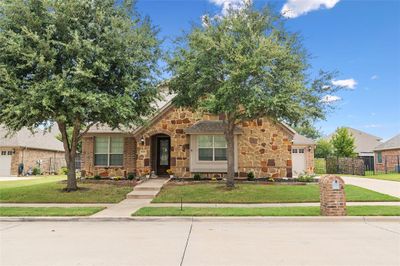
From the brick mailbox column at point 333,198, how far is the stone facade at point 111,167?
12.8 meters

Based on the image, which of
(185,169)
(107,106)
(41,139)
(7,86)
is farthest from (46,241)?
(41,139)

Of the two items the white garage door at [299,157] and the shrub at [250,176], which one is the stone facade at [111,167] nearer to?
the shrub at [250,176]

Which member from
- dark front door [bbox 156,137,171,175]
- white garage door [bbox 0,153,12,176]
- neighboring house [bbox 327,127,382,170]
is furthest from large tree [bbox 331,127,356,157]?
white garage door [bbox 0,153,12,176]

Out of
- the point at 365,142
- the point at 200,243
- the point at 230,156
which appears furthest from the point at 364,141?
the point at 200,243

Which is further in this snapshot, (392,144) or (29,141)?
(392,144)

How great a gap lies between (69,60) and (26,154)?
2174 centimetres

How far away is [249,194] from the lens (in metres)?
14.9

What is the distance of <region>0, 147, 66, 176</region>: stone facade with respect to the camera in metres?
31.6

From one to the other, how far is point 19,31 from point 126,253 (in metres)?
12.0

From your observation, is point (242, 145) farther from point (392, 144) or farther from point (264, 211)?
point (392, 144)

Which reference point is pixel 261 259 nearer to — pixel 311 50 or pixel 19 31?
pixel 311 50

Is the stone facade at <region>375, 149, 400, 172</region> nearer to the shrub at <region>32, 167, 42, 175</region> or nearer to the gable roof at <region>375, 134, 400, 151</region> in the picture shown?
the gable roof at <region>375, 134, 400, 151</region>

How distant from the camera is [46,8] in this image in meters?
14.1

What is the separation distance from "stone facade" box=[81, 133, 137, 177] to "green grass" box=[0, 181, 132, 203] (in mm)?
3706
